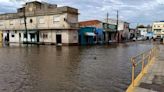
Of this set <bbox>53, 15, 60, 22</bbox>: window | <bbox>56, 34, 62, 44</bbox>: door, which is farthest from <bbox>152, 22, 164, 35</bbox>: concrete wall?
<bbox>53, 15, 60, 22</bbox>: window

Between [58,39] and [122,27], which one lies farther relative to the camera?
[122,27]

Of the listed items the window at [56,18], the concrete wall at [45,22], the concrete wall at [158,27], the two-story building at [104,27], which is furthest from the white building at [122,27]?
the window at [56,18]

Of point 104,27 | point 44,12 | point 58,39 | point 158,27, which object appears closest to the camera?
point 58,39

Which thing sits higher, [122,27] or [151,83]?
[122,27]

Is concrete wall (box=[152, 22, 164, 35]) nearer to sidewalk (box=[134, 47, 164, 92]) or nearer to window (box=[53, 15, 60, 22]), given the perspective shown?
window (box=[53, 15, 60, 22])

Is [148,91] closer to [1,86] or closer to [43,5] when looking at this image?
[1,86]

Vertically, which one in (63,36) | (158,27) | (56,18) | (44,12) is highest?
(44,12)

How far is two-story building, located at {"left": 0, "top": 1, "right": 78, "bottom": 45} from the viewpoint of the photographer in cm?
4419

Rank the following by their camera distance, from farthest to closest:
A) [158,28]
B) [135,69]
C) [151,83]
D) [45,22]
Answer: [158,28]
[45,22]
[135,69]
[151,83]

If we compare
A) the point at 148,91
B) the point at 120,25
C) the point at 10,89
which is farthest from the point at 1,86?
the point at 120,25

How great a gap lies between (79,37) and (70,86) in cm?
3905

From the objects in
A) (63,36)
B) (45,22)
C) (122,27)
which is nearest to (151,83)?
(63,36)

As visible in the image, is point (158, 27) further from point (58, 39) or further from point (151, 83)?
point (151, 83)

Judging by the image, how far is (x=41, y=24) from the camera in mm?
48500
